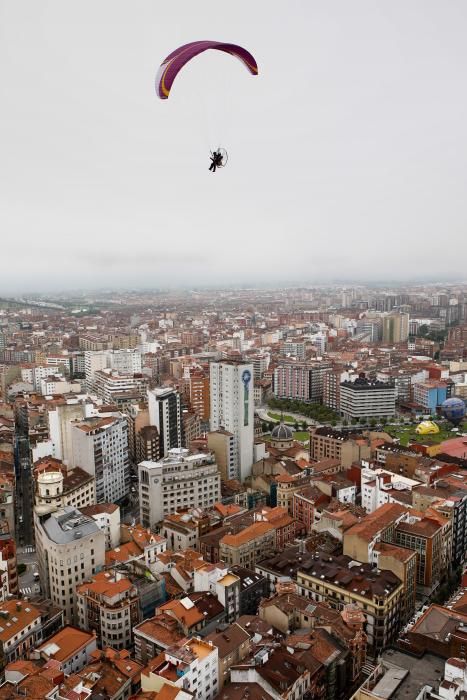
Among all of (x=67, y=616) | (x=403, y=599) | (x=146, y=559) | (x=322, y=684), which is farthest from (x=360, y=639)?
(x=67, y=616)

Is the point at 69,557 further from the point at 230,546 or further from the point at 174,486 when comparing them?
the point at 174,486

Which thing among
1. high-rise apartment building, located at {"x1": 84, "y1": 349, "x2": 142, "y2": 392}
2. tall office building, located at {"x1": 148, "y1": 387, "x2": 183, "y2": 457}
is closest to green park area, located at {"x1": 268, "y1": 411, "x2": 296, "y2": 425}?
tall office building, located at {"x1": 148, "y1": 387, "x2": 183, "y2": 457}

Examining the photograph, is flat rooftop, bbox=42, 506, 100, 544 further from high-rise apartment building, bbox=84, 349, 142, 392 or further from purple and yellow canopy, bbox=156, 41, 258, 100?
high-rise apartment building, bbox=84, 349, 142, 392

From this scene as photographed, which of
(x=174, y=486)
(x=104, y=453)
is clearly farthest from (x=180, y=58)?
(x=104, y=453)

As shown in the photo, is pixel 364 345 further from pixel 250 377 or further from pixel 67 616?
pixel 67 616

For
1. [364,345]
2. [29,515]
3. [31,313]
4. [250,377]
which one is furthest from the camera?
[31,313]
